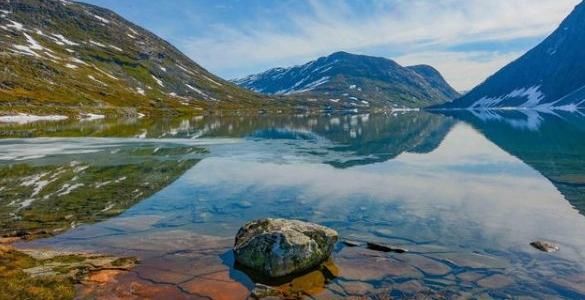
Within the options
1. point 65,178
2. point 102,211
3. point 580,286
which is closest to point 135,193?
point 102,211

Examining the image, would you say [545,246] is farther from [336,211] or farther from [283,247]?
[283,247]

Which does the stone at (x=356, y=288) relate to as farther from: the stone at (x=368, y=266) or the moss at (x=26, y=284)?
the moss at (x=26, y=284)

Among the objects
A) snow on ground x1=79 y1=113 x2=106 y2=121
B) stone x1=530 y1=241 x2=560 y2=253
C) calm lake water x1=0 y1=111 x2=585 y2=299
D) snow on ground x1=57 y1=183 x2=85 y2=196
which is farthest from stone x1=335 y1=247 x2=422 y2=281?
snow on ground x1=79 y1=113 x2=106 y2=121

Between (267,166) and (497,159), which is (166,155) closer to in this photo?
(267,166)

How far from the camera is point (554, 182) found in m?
42.6

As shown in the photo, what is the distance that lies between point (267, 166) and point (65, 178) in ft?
67.9

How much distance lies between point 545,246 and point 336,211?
42.6ft

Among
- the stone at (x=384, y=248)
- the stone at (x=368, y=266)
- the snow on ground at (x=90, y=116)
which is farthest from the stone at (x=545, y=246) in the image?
the snow on ground at (x=90, y=116)

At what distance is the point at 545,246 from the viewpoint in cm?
2381

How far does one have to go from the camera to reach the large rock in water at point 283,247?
2058 centimetres

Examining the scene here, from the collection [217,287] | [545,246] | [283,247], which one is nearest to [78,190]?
[217,287]

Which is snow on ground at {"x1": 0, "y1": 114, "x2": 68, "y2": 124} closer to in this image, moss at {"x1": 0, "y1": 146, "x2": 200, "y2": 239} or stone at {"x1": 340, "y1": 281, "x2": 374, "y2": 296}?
moss at {"x1": 0, "y1": 146, "x2": 200, "y2": 239}

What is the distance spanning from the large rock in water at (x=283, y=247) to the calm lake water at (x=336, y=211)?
72 centimetres

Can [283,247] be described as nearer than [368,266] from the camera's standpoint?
Yes
